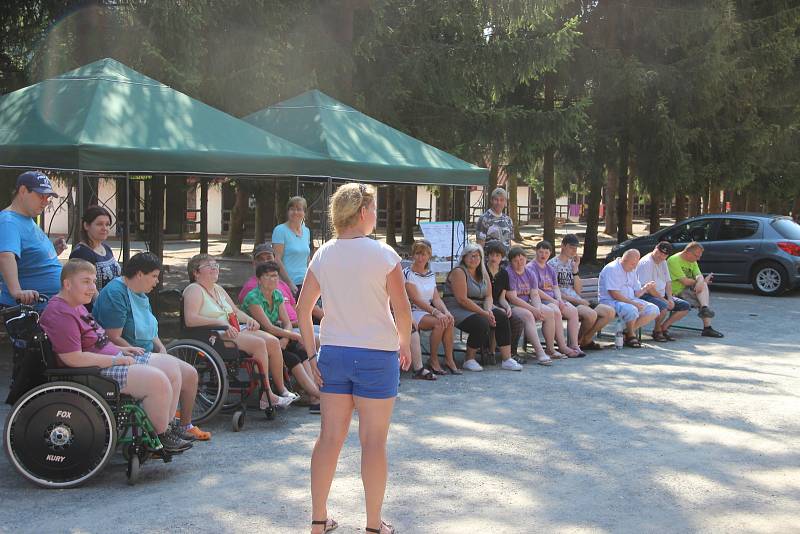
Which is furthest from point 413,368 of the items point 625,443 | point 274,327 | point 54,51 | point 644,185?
point 644,185

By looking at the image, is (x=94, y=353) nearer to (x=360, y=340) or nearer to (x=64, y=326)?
(x=64, y=326)

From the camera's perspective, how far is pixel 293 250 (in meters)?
9.74

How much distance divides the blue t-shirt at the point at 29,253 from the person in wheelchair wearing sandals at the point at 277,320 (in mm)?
1628

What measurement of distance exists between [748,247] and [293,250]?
1166 centimetres

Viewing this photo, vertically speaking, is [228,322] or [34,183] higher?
[34,183]

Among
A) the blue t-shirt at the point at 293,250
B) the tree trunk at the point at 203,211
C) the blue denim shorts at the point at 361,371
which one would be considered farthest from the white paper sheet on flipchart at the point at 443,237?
the blue denim shorts at the point at 361,371

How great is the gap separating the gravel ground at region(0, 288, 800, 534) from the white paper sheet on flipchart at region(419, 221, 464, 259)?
360 centimetres

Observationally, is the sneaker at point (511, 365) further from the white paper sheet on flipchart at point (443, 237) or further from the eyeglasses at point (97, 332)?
the eyeglasses at point (97, 332)

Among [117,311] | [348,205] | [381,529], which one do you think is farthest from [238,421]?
[348,205]

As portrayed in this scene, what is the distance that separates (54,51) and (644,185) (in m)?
14.1

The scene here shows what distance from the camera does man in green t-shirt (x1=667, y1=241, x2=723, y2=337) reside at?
1284 centimetres

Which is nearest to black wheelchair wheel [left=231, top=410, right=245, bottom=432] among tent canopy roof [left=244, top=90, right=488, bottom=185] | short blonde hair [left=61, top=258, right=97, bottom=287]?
short blonde hair [left=61, top=258, right=97, bottom=287]

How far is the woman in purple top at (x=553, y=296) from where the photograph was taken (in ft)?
36.0

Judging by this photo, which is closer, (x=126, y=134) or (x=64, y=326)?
(x=64, y=326)
